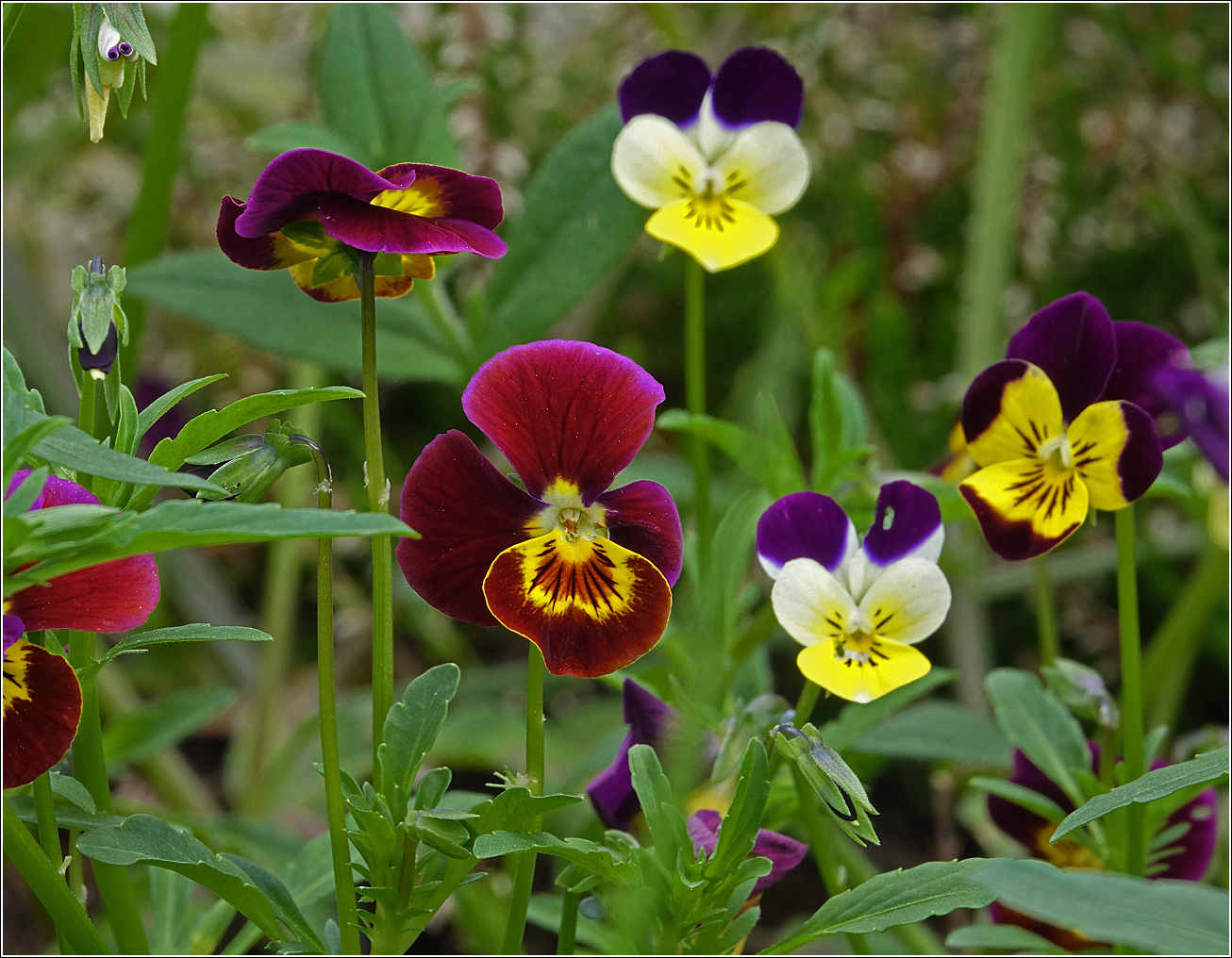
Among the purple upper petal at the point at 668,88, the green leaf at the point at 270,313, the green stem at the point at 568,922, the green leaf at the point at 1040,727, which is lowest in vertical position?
the green stem at the point at 568,922

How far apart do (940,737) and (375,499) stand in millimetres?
443

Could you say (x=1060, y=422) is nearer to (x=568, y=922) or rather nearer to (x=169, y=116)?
(x=568, y=922)

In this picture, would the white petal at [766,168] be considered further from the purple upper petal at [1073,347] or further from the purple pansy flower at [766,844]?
the purple pansy flower at [766,844]

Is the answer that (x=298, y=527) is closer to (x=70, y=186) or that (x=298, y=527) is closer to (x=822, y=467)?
(x=822, y=467)

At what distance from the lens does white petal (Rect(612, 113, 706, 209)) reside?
0.55 meters

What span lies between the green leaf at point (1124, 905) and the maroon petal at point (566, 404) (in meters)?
0.17

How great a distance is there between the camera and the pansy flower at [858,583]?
0.41 m

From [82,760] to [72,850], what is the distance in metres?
0.03

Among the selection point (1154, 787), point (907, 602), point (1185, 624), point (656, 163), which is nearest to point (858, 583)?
point (907, 602)

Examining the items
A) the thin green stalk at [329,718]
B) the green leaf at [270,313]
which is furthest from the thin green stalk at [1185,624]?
the thin green stalk at [329,718]

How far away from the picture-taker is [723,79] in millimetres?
563

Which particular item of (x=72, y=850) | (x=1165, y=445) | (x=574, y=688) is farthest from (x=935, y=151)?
(x=72, y=850)

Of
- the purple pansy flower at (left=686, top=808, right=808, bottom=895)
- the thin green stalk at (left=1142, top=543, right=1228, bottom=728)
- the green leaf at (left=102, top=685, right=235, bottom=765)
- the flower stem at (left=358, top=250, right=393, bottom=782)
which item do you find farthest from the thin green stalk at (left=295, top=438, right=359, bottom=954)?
the thin green stalk at (left=1142, top=543, right=1228, bottom=728)

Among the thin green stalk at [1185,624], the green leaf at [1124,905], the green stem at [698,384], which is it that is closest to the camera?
the green leaf at [1124,905]
